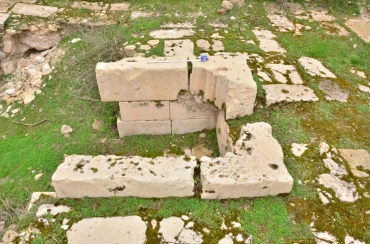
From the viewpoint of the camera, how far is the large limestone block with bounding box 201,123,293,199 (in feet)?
9.96

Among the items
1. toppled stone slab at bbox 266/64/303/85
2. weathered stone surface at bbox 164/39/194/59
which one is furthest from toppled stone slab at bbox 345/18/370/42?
weathered stone surface at bbox 164/39/194/59

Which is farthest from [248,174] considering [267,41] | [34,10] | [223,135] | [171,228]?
[34,10]

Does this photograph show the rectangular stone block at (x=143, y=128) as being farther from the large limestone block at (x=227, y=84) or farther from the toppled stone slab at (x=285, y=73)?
the toppled stone slab at (x=285, y=73)

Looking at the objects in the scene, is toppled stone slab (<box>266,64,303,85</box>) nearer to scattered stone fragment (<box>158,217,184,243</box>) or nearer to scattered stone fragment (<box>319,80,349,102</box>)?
scattered stone fragment (<box>319,80,349,102</box>)

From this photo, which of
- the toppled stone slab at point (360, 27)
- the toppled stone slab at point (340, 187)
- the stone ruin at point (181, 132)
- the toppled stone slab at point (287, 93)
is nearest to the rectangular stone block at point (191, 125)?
the stone ruin at point (181, 132)

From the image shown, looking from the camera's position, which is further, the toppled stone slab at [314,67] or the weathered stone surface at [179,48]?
the weathered stone surface at [179,48]

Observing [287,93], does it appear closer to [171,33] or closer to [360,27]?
[171,33]

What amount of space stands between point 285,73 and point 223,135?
1.71 m

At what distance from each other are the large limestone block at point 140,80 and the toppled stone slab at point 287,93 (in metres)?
1.29

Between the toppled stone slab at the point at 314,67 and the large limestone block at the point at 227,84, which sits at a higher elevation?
the large limestone block at the point at 227,84

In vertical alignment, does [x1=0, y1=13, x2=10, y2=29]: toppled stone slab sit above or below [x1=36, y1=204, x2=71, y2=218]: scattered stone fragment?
above

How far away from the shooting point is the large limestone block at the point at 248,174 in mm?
3037

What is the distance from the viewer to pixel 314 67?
209 inches

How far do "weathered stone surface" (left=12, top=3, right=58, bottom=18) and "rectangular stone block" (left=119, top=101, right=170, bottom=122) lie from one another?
4.01m
